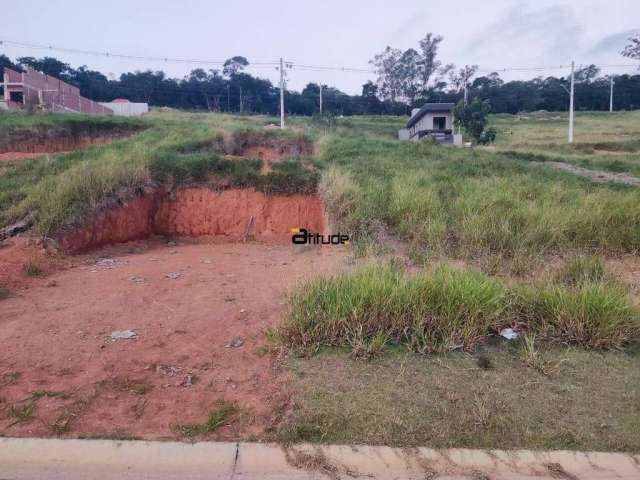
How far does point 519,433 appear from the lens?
2.78m

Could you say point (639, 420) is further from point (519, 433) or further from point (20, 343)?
point (20, 343)

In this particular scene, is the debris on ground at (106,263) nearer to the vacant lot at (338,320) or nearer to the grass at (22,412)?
the vacant lot at (338,320)

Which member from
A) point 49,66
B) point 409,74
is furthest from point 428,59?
point 49,66

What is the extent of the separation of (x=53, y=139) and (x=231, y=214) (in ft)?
30.7

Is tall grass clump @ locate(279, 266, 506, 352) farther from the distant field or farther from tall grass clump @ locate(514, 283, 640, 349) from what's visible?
the distant field

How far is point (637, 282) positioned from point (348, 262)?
10.8 feet

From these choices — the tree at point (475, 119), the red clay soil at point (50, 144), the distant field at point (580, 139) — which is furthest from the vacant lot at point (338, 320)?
the tree at point (475, 119)

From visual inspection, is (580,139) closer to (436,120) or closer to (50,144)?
(436,120)

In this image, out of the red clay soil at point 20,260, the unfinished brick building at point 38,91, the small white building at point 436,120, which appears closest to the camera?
the red clay soil at point 20,260

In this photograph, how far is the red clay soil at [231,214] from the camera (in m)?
9.34

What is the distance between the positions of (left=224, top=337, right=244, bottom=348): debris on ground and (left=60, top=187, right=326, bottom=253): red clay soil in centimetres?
545

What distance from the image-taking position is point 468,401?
3.01m

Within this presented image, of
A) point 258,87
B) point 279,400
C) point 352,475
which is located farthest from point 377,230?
point 258,87

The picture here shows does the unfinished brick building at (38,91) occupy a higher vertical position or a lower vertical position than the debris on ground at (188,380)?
higher
